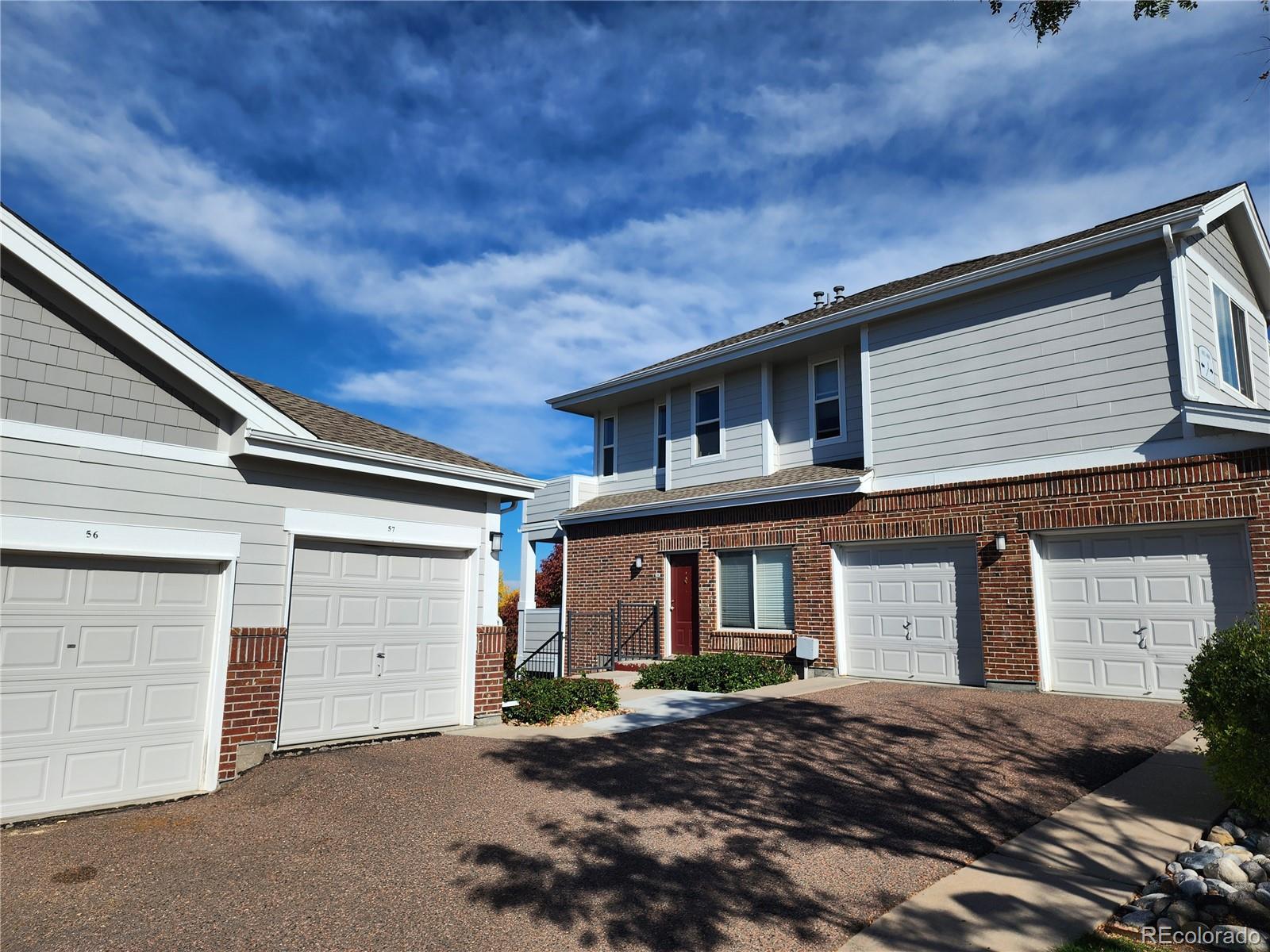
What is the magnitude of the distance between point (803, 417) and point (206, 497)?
11.3 metres

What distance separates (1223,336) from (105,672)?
15.5 m

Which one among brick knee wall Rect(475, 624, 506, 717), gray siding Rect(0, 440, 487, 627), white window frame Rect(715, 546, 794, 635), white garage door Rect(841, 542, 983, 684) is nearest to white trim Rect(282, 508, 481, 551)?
gray siding Rect(0, 440, 487, 627)

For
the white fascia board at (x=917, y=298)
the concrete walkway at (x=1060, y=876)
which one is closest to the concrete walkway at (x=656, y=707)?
the concrete walkway at (x=1060, y=876)

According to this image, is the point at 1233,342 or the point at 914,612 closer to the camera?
the point at 1233,342

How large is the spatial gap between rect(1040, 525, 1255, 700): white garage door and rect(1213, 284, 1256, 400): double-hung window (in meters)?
3.36

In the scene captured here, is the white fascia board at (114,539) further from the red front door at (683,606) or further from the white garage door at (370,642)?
the red front door at (683,606)

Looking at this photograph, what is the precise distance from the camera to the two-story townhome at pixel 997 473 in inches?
421

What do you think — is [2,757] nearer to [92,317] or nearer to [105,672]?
[105,672]

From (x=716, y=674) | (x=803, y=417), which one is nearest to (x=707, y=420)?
(x=803, y=417)

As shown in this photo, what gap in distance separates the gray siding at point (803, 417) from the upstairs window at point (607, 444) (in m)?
4.91

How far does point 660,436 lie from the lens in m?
18.9

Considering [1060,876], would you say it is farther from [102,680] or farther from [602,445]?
[602,445]

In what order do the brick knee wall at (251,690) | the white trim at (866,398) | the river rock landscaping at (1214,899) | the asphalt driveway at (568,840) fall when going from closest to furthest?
→ the river rock landscaping at (1214,899) < the asphalt driveway at (568,840) < the brick knee wall at (251,690) < the white trim at (866,398)

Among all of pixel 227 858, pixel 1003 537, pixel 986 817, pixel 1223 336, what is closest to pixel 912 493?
pixel 1003 537
